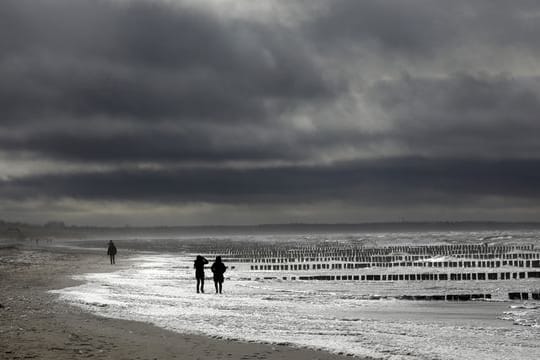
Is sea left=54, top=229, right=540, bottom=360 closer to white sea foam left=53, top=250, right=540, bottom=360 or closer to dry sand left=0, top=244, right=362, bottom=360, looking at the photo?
white sea foam left=53, top=250, right=540, bottom=360

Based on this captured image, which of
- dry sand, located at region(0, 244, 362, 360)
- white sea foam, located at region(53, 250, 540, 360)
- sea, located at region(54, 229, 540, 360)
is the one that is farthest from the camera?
sea, located at region(54, 229, 540, 360)

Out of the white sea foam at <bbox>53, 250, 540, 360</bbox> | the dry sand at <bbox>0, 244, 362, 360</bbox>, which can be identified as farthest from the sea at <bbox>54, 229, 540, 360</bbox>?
the dry sand at <bbox>0, 244, 362, 360</bbox>

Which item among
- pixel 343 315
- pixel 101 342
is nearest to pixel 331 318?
pixel 343 315

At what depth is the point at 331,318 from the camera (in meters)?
20.1

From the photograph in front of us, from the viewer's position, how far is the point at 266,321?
63.1ft

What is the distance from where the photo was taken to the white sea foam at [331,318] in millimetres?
15008

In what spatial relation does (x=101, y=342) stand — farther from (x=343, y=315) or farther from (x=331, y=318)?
(x=343, y=315)

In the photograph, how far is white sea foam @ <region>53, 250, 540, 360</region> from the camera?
1501 cm

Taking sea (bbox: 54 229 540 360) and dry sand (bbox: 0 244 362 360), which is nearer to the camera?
dry sand (bbox: 0 244 362 360)

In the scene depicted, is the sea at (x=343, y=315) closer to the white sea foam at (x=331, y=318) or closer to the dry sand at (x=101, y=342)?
the white sea foam at (x=331, y=318)

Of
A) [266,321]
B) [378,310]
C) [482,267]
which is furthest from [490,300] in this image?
[482,267]

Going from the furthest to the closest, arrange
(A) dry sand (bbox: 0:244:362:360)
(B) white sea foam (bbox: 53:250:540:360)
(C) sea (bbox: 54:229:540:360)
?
(C) sea (bbox: 54:229:540:360)
(B) white sea foam (bbox: 53:250:540:360)
(A) dry sand (bbox: 0:244:362:360)

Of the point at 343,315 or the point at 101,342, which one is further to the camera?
the point at 343,315

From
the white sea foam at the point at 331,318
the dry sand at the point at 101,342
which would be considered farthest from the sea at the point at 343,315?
the dry sand at the point at 101,342
